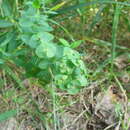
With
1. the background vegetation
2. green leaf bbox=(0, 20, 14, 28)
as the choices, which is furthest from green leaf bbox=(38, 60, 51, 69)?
green leaf bbox=(0, 20, 14, 28)

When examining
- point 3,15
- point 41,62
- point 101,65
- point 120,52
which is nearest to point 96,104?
point 101,65

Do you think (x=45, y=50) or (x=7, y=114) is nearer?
(x=45, y=50)

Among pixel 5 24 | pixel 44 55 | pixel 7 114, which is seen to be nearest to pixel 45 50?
pixel 44 55

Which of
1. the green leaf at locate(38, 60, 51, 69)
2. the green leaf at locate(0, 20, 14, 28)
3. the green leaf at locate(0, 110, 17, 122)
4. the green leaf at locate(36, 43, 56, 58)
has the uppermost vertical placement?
the green leaf at locate(0, 20, 14, 28)

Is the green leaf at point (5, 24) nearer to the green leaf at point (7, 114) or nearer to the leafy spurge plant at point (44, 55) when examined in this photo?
the leafy spurge plant at point (44, 55)

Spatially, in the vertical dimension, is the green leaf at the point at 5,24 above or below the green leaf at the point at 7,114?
above

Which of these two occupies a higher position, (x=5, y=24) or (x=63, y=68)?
(x=5, y=24)

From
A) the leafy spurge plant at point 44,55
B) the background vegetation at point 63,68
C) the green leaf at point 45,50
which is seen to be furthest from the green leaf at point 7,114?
the green leaf at point 45,50

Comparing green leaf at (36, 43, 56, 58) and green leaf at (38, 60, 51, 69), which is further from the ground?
green leaf at (36, 43, 56, 58)

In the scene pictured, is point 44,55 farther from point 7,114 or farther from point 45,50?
point 7,114

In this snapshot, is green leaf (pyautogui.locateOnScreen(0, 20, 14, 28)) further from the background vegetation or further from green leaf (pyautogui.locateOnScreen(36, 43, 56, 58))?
green leaf (pyautogui.locateOnScreen(36, 43, 56, 58))

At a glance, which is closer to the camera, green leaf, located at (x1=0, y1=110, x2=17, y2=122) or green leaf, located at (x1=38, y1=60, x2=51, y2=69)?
green leaf, located at (x1=38, y1=60, x2=51, y2=69)
